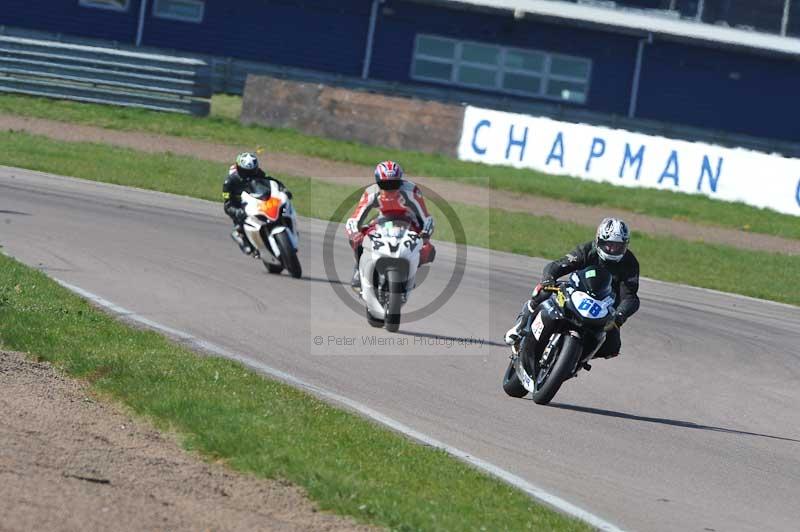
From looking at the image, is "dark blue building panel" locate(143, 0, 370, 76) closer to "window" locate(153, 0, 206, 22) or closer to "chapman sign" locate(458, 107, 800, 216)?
"window" locate(153, 0, 206, 22)

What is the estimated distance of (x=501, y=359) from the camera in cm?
1264

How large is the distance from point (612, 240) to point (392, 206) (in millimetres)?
3565

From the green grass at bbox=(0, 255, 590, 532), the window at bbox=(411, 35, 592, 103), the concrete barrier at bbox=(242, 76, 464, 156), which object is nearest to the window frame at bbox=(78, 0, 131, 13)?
the window at bbox=(411, 35, 592, 103)

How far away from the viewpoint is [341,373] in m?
11.0

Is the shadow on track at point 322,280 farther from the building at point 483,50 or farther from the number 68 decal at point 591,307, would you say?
the building at point 483,50

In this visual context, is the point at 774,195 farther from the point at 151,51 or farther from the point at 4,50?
the point at 151,51

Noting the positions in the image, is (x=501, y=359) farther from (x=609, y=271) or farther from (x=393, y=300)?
(x=609, y=271)

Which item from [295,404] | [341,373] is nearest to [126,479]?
[295,404]

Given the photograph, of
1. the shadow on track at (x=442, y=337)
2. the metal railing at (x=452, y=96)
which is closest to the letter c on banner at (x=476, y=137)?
the metal railing at (x=452, y=96)

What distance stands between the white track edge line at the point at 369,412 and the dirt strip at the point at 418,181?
45.8 feet

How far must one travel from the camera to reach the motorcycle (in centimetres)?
994

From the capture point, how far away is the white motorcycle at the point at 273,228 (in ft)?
53.5

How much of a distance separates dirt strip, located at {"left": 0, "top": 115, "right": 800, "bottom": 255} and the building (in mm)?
11906

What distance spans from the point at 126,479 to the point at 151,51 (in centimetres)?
3413
